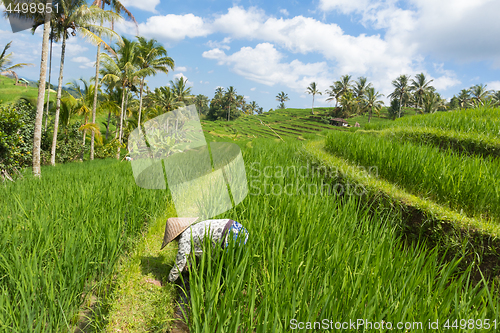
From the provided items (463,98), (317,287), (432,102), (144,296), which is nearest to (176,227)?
(144,296)

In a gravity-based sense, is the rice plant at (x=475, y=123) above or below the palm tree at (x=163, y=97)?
below

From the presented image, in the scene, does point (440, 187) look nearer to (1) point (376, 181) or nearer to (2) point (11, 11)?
(1) point (376, 181)

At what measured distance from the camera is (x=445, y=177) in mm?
2514

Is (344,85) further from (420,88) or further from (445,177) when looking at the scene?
(445,177)

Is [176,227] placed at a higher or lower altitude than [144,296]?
higher

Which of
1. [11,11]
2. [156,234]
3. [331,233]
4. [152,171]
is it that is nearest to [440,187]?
[331,233]

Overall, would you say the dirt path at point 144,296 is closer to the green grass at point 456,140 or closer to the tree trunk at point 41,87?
the green grass at point 456,140

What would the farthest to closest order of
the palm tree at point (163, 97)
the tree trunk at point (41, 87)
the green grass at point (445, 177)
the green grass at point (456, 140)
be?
1. the palm tree at point (163, 97)
2. the tree trunk at point (41, 87)
3. the green grass at point (456, 140)
4. the green grass at point (445, 177)

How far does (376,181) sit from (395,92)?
1860 inches

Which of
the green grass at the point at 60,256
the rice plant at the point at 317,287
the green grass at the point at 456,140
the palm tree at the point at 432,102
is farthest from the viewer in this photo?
the palm tree at the point at 432,102

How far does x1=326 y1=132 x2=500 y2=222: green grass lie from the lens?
2291 mm

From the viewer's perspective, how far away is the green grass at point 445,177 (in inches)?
90.2

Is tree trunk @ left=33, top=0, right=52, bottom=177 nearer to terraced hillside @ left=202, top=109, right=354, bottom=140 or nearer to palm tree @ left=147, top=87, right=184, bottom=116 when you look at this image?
terraced hillside @ left=202, top=109, right=354, bottom=140

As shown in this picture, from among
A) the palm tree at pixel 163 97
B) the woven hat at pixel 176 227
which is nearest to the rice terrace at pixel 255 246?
the woven hat at pixel 176 227
